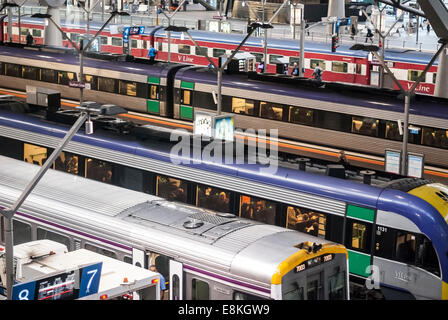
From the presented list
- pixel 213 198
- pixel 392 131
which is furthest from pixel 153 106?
pixel 213 198

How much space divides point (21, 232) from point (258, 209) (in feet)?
17.6

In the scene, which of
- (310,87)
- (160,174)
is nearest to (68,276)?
(160,174)

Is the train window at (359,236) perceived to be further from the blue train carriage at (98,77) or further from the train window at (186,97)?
the blue train carriage at (98,77)

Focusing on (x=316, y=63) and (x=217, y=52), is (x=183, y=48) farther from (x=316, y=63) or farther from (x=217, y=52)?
(x=316, y=63)

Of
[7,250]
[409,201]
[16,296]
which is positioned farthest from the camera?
[409,201]

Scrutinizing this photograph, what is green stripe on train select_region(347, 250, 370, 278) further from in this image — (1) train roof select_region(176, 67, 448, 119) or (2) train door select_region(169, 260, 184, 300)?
(1) train roof select_region(176, 67, 448, 119)

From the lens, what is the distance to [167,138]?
2170 cm

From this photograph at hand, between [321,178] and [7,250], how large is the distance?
767 cm

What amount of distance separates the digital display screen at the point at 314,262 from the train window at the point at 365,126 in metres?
13.3

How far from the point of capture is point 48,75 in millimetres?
38812

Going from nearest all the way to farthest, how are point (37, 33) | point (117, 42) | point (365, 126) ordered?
1. point (365, 126)
2. point (117, 42)
3. point (37, 33)

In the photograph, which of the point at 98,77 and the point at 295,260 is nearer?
the point at 295,260

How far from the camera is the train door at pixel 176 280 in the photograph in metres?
15.0
